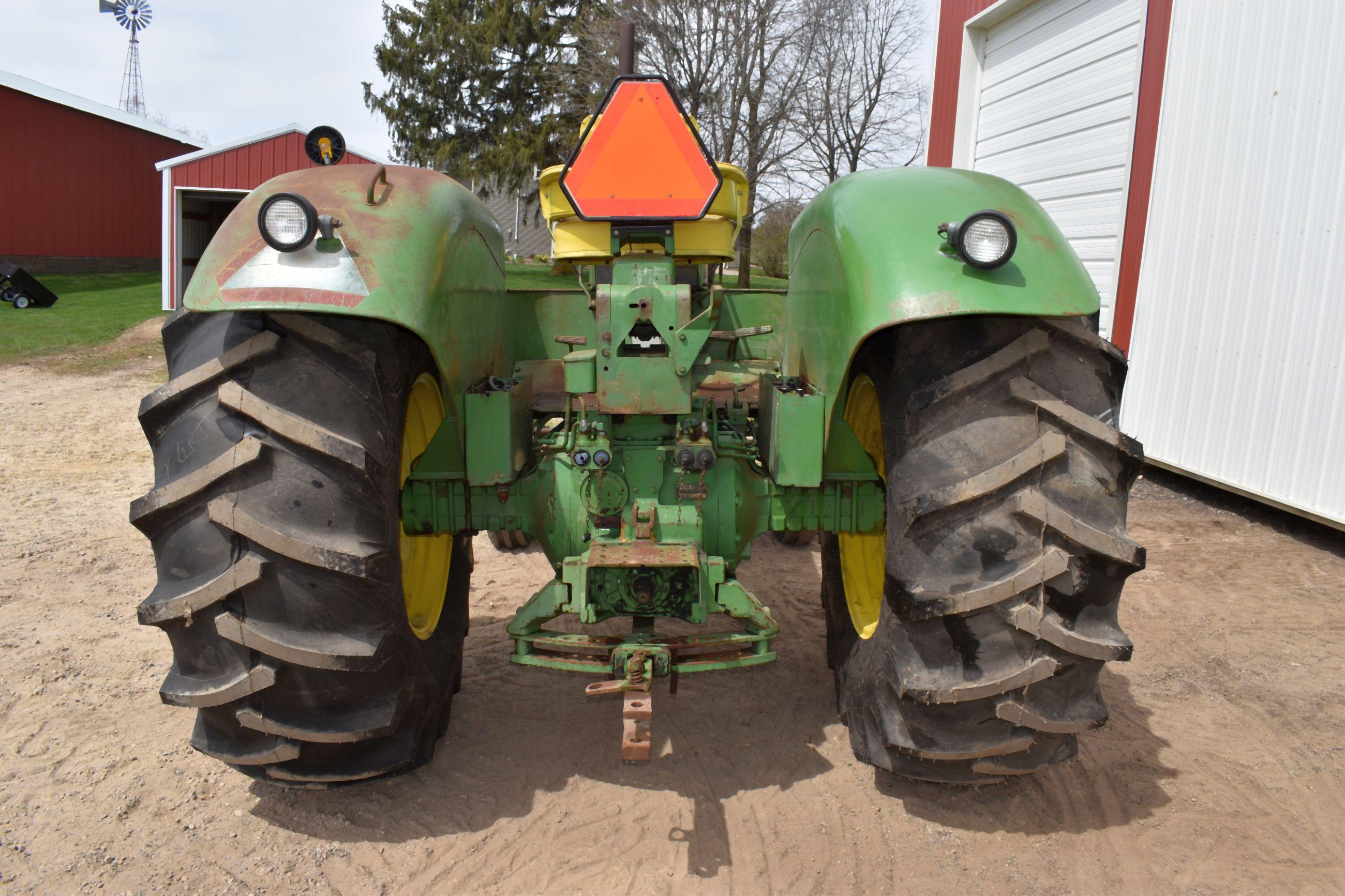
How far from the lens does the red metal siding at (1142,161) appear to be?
7.12 m

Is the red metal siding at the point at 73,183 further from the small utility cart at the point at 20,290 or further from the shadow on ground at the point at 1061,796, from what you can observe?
the shadow on ground at the point at 1061,796

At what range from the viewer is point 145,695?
358cm

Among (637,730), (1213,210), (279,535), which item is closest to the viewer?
(279,535)

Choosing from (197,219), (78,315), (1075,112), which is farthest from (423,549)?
(197,219)

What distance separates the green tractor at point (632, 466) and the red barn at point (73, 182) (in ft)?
83.4

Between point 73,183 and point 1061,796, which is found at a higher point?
point 73,183

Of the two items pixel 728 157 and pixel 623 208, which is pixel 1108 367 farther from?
pixel 728 157

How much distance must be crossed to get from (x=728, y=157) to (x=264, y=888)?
21431 millimetres

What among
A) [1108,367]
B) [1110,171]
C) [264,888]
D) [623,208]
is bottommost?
[264,888]

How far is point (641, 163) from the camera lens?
10.4 ft

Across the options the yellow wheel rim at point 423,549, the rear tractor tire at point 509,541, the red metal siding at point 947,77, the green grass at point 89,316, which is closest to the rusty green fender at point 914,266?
the yellow wheel rim at point 423,549

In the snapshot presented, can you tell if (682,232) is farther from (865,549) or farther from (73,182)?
(73,182)

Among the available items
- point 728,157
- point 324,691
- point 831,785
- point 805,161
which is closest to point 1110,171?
point 831,785

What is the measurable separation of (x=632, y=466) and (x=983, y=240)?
130cm
